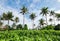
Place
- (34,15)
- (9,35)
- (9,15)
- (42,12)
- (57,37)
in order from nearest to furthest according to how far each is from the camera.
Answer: (9,35)
(57,37)
(9,15)
(42,12)
(34,15)

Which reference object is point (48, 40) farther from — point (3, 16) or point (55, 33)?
point (3, 16)

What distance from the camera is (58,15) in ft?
321

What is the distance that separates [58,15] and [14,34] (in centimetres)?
5904

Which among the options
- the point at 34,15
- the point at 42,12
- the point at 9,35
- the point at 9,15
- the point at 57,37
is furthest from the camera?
the point at 34,15

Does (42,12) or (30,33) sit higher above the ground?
(42,12)

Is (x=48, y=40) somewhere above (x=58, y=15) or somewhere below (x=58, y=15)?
below

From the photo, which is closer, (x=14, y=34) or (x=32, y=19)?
(x=14, y=34)

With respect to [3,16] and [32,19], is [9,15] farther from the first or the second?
[32,19]

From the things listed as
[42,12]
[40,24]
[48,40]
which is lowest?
[48,40]

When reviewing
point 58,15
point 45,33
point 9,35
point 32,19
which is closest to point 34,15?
point 32,19

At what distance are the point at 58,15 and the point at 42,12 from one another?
43.4 feet

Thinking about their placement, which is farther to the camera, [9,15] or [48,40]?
[9,15]

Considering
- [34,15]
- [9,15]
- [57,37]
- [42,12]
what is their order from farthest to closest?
[34,15] < [42,12] < [9,15] < [57,37]

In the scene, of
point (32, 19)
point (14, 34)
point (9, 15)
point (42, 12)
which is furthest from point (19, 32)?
point (32, 19)
